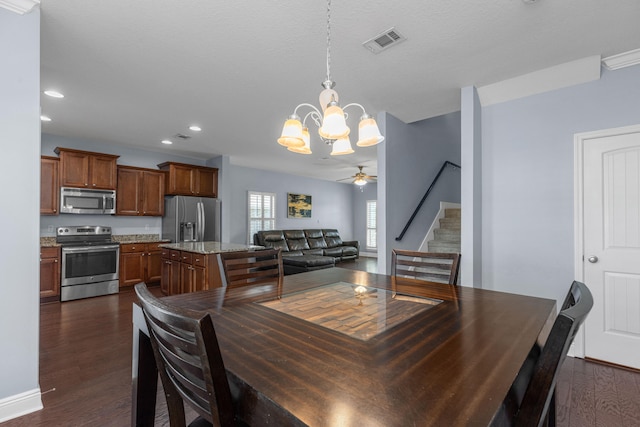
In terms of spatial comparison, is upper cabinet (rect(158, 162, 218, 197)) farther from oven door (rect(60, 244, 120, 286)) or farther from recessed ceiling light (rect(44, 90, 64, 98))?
recessed ceiling light (rect(44, 90, 64, 98))

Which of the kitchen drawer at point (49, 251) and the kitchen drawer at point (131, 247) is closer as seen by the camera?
the kitchen drawer at point (49, 251)

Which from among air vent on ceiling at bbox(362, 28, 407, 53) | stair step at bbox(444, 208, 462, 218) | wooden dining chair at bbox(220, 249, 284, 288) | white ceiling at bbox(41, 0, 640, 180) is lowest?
wooden dining chair at bbox(220, 249, 284, 288)

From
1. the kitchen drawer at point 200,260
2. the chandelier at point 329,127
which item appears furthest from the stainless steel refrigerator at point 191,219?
the chandelier at point 329,127

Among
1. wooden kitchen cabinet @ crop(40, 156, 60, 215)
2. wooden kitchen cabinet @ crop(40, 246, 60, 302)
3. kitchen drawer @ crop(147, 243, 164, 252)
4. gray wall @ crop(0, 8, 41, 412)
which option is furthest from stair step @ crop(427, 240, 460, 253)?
wooden kitchen cabinet @ crop(40, 156, 60, 215)

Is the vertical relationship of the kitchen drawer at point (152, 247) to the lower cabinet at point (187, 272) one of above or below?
above

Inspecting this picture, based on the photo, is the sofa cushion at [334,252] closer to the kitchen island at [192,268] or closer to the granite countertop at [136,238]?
the granite countertop at [136,238]

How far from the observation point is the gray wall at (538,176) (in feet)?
8.43

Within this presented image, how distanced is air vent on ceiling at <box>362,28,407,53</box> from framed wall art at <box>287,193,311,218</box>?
656cm

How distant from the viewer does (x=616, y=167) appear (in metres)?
2.53

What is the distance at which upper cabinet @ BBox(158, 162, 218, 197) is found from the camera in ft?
18.3

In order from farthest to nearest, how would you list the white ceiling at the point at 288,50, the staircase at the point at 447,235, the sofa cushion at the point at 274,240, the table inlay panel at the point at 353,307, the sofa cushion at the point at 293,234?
the sofa cushion at the point at 293,234 → the sofa cushion at the point at 274,240 → the staircase at the point at 447,235 → the white ceiling at the point at 288,50 → the table inlay panel at the point at 353,307

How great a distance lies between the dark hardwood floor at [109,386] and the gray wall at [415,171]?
1.96 m

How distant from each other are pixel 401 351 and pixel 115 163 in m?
5.64

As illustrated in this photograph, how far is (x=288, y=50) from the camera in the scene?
2340 millimetres
